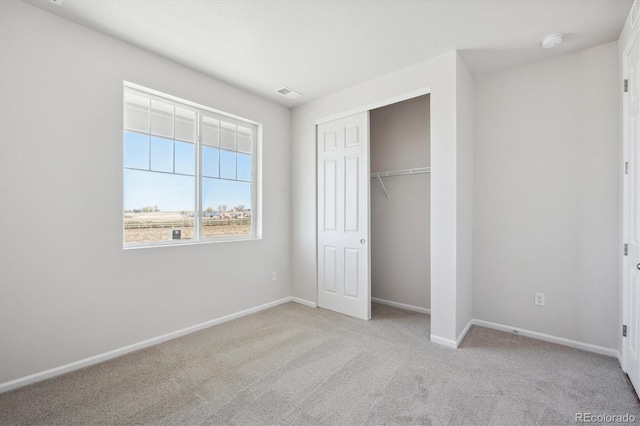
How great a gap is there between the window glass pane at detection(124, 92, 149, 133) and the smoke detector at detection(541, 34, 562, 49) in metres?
3.72

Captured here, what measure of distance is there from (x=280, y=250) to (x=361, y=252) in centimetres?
122

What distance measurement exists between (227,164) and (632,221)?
381 cm

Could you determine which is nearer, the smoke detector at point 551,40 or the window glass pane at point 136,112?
the smoke detector at point 551,40

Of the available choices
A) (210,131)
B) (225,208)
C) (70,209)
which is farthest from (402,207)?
(70,209)

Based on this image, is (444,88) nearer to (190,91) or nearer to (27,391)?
(190,91)

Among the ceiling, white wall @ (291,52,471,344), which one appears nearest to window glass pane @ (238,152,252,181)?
the ceiling

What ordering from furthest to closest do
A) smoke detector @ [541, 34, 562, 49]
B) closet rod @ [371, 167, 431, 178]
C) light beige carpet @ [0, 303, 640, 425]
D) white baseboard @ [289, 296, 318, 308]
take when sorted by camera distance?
white baseboard @ [289, 296, 318, 308] → closet rod @ [371, 167, 431, 178] → smoke detector @ [541, 34, 562, 49] → light beige carpet @ [0, 303, 640, 425]

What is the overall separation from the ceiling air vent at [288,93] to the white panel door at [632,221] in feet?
10.0

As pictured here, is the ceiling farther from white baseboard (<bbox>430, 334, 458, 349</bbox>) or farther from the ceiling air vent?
white baseboard (<bbox>430, 334, 458, 349</bbox>)

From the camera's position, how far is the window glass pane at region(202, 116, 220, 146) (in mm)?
3455

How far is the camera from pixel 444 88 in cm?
290

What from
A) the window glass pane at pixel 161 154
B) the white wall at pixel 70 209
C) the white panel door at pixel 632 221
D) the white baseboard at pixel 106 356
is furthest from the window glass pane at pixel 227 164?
the white panel door at pixel 632 221

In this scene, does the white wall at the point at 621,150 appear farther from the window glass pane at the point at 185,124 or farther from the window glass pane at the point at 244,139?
the window glass pane at the point at 185,124

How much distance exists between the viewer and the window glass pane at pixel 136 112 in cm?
286
